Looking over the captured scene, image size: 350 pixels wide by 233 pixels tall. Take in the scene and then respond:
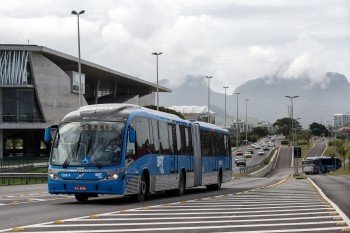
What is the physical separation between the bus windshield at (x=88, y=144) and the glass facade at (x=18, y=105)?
71.7 m

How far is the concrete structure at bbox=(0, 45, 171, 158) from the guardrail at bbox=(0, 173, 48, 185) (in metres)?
41.8

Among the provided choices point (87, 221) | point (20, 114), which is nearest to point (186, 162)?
point (87, 221)

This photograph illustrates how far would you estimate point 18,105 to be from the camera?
91938mm

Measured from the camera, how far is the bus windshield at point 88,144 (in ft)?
68.9

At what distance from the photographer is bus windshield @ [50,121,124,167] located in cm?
2100

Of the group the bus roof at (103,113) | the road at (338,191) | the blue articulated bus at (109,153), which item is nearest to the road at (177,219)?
the blue articulated bus at (109,153)

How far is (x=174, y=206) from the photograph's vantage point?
62.8 feet

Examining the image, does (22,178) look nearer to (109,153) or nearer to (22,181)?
(22,181)

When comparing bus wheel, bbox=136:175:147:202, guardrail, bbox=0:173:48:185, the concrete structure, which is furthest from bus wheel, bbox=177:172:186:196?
the concrete structure

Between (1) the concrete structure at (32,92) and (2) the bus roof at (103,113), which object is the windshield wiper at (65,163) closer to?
(2) the bus roof at (103,113)

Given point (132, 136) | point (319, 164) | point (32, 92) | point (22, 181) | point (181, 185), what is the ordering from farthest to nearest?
point (319, 164) → point (32, 92) → point (22, 181) → point (181, 185) → point (132, 136)

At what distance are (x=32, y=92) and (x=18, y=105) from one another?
2375 mm

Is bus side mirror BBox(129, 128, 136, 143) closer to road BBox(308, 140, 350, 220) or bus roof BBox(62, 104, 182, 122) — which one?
bus roof BBox(62, 104, 182, 122)

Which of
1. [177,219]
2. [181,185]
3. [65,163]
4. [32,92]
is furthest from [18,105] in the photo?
[177,219]
